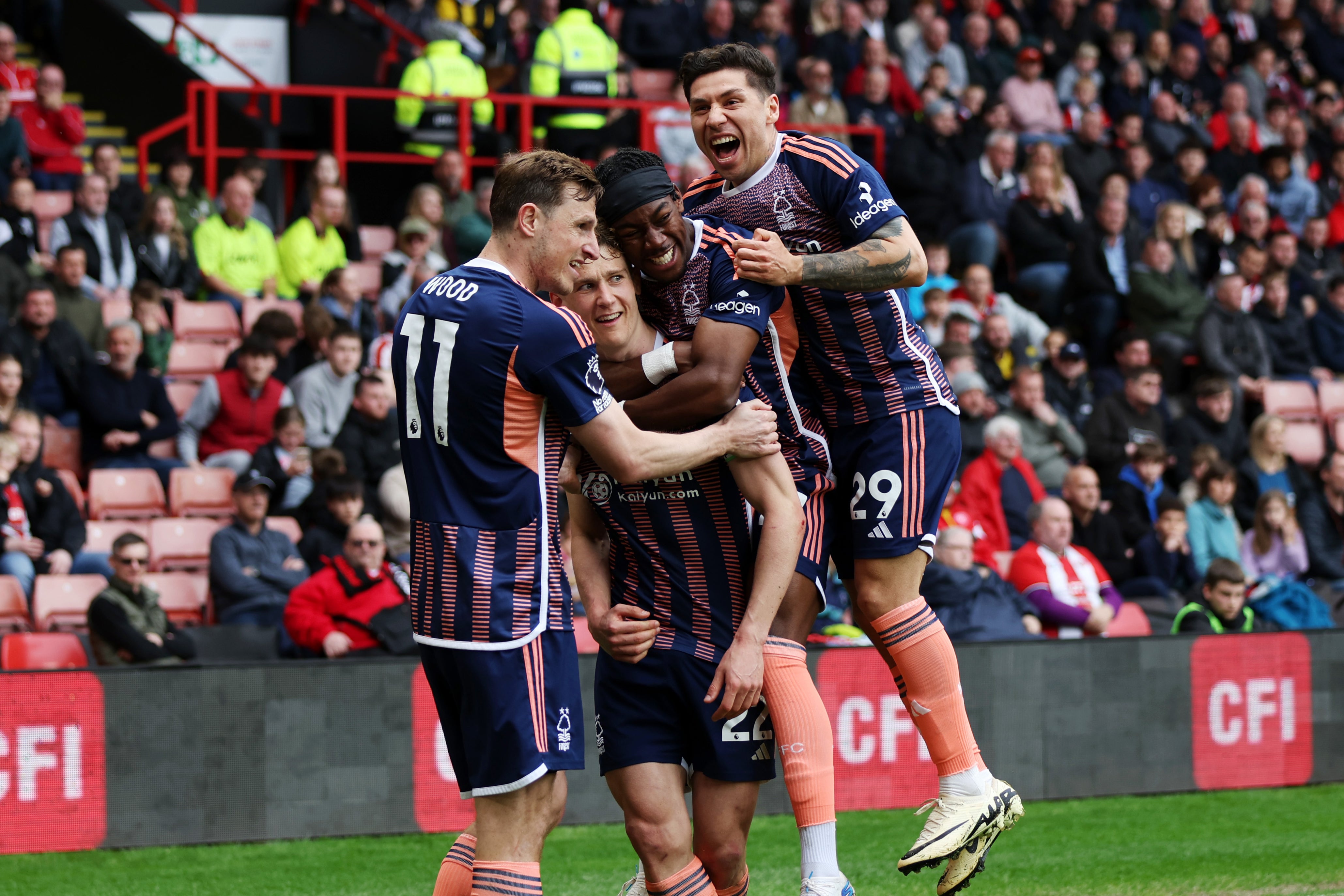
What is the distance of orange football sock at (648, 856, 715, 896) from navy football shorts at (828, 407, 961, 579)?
1.12m

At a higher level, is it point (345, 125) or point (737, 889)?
point (345, 125)

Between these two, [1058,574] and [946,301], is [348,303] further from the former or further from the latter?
[1058,574]

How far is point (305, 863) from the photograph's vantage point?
7.22 metres

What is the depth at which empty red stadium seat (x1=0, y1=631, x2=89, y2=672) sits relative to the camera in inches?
327

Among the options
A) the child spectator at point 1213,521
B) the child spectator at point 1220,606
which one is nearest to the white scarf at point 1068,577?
the child spectator at point 1220,606

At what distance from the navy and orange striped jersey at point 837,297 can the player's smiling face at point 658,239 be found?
1.22 feet

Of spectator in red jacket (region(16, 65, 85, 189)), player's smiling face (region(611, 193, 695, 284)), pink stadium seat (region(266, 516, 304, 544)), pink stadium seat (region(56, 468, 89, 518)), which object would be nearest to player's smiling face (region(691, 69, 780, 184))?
player's smiling face (region(611, 193, 695, 284))

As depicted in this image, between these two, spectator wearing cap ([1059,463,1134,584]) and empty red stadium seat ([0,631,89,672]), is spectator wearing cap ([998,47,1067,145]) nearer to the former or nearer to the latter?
spectator wearing cap ([1059,463,1134,584])

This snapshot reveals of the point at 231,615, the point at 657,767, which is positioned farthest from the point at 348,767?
the point at 657,767

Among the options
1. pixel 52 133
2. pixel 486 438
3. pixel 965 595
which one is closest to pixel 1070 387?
pixel 965 595

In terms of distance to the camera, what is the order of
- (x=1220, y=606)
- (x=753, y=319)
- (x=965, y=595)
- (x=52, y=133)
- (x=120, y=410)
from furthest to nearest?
1. (x=52, y=133)
2. (x=120, y=410)
3. (x=1220, y=606)
4. (x=965, y=595)
5. (x=753, y=319)

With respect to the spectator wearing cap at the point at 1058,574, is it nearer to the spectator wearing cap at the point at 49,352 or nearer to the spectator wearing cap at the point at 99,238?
the spectator wearing cap at the point at 49,352

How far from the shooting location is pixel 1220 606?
9750mm

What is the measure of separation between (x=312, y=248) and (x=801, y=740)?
29.2ft
